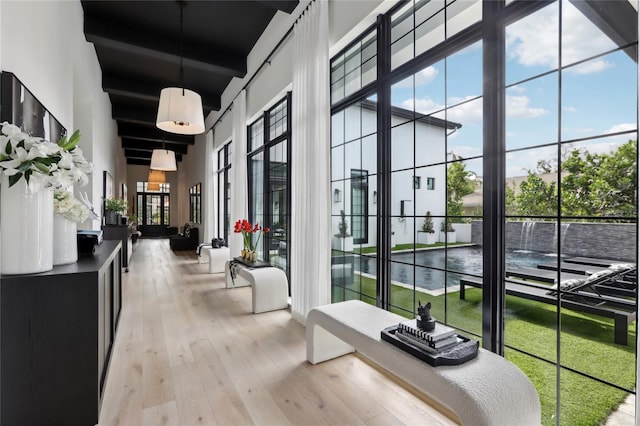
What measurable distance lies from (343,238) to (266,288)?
1.29 metres

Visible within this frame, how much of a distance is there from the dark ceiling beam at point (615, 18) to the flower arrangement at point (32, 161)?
2805 millimetres

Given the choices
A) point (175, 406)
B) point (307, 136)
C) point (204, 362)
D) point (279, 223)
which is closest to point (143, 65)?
point (279, 223)

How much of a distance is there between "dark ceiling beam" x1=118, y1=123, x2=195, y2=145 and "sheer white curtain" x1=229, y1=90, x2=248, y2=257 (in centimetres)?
499

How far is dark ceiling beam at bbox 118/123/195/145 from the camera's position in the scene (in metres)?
10.1

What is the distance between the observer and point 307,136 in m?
3.51

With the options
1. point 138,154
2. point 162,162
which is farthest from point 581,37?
point 138,154

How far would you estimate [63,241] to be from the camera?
1996mm

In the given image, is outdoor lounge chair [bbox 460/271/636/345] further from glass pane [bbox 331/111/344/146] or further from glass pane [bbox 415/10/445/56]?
glass pane [bbox 331/111/344/146]

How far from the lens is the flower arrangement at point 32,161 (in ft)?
5.07

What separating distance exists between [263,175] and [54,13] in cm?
326

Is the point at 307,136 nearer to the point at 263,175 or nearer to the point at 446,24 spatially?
the point at 446,24

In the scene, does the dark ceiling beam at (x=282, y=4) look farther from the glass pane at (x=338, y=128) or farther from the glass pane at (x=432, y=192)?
the glass pane at (x=432, y=192)

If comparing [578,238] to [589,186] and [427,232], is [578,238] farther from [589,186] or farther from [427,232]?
[427,232]

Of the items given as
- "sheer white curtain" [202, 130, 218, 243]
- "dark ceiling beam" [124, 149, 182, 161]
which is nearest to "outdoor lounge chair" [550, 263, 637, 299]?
"sheer white curtain" [202, 130, 218, 243]
